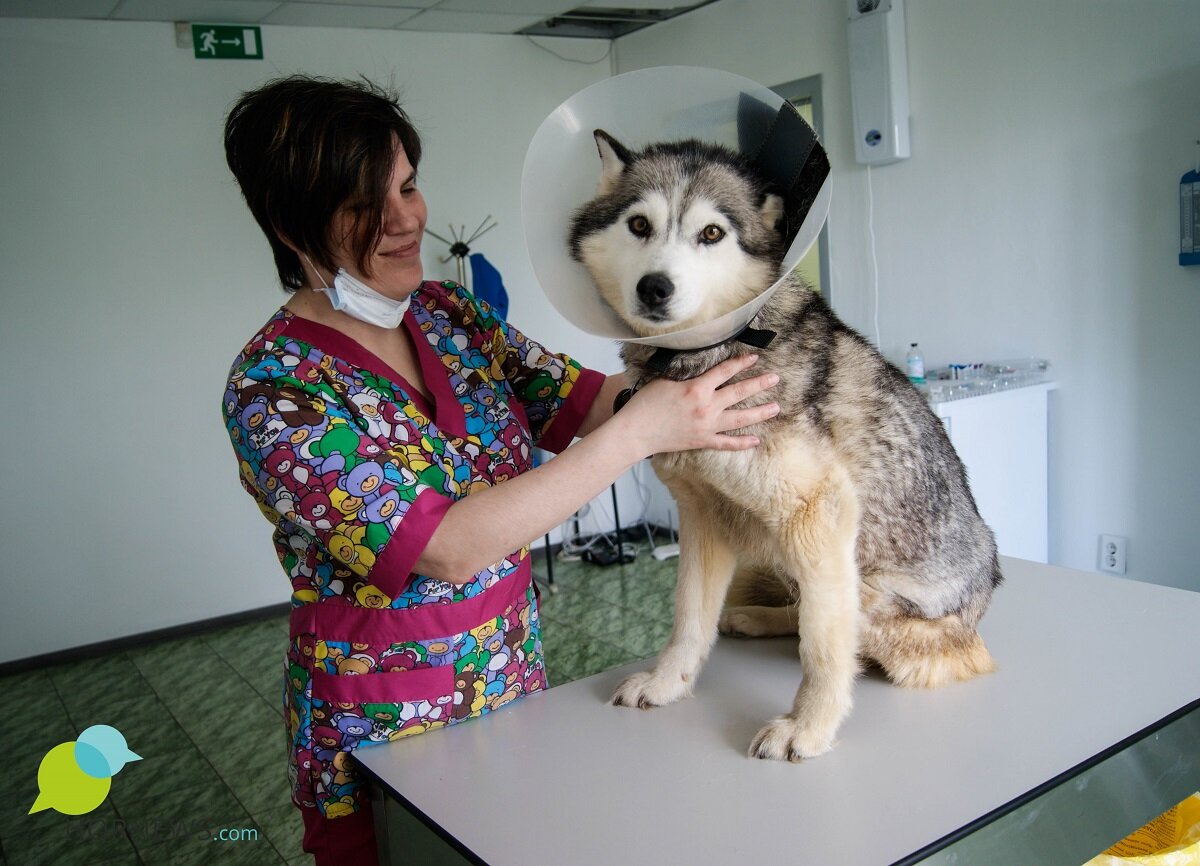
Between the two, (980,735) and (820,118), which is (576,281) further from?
(820,118)

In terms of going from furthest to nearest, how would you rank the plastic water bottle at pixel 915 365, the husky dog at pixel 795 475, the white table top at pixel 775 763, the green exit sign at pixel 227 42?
the green exit sign at pixel 227 42
the plastic water bottle at pixel 915 365
the husky dog at pixel 795 475
the white table top at pixel 775 763

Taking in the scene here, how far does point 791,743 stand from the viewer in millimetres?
1229

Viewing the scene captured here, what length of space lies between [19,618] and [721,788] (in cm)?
434

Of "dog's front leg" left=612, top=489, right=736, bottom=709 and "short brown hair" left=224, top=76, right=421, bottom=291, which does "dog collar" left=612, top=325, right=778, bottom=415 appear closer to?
"dog's front leg" left=612, top=489, right=736, bottom=709

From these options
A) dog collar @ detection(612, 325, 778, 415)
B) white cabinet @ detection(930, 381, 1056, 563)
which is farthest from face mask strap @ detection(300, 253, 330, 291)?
white cabinet @ detection(930, 381, 1056, 563)

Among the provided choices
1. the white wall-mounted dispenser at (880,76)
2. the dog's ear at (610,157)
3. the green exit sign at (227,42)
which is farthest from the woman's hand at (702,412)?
the green exit sign at (227,42)

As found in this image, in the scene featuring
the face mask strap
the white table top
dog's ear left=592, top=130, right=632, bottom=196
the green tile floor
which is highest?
dog's ear left=592, top=130, right=632, bottom=196

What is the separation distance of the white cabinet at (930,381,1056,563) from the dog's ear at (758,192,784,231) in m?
2.45

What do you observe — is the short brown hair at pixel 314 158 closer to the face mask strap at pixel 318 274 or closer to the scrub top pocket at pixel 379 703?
the face mask strap at pixel 318 274

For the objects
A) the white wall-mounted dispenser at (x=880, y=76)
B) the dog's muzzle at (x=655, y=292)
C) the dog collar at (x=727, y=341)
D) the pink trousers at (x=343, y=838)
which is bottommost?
the pink trousers at (x=343, y=838)

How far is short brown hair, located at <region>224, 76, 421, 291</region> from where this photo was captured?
1351 millimetres

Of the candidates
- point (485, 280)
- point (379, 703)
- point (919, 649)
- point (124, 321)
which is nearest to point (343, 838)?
point (379, 703)

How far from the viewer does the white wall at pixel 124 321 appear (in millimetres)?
4301

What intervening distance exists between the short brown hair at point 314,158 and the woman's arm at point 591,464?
1.49 ft
